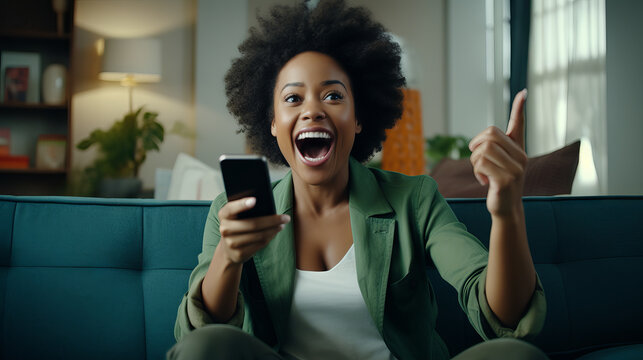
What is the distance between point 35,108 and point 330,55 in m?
4.44

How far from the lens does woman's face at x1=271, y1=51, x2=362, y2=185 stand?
1155 mm

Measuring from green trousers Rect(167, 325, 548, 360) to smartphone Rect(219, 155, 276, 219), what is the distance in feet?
0.58

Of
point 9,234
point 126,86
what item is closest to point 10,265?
point 9,234

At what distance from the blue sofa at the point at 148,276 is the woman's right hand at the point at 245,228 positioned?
46 centimetres

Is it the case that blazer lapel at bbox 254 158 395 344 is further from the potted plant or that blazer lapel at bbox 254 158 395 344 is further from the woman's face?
the potted plant

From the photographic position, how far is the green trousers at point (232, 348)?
0.79 metres

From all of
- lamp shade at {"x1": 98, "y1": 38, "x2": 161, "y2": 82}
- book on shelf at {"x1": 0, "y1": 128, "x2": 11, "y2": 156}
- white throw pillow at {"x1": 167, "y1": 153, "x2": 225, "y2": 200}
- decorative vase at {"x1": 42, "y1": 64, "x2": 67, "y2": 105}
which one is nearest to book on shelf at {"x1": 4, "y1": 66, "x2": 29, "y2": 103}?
decorative vase at {"x1": 42, "y1": 64, "x2": 67, "y2": 105}

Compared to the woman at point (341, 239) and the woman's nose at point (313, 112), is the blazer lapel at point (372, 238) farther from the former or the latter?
the woman's nose at point (313, 112)

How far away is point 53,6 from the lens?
15.8ft

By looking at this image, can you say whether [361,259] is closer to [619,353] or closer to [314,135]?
[314,135]

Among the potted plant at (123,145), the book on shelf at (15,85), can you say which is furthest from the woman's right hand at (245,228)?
the book on shelf at (15,85)

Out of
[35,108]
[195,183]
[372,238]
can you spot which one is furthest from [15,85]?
[372,238]

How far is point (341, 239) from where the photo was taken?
3.89ft

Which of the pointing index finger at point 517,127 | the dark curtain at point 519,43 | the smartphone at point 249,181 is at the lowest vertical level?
the smartphone at point 249,181
